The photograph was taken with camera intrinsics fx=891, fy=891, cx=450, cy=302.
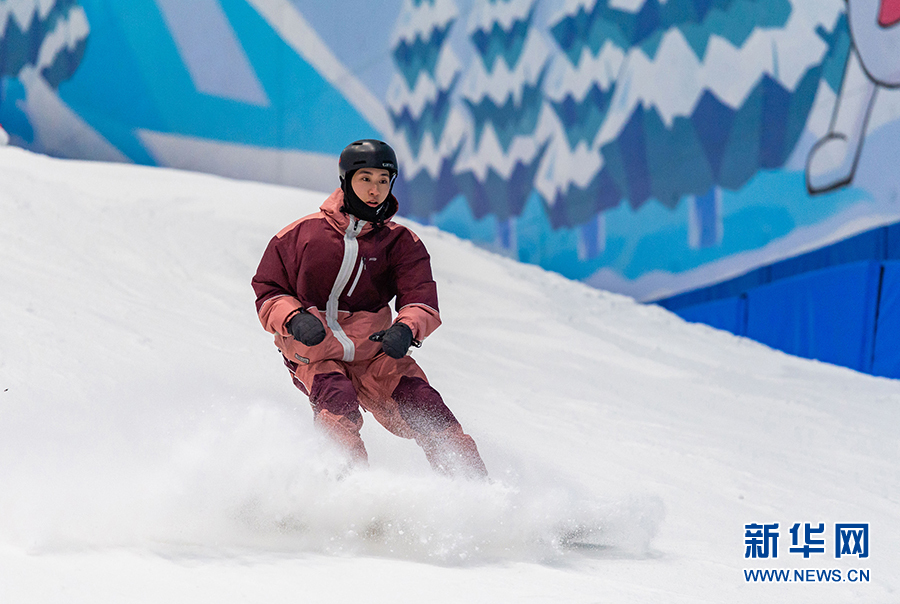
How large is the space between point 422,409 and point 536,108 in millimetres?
7594

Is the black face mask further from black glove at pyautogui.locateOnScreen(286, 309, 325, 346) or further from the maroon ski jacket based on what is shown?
black glove at pyautogui.locateOnScreen(286, 309, 325, 346)

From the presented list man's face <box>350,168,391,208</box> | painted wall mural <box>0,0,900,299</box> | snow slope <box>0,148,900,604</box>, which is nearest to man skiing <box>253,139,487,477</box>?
man's face <box>350,168,391,208</box>

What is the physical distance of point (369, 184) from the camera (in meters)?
2.71

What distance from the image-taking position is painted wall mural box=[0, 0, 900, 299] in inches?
281

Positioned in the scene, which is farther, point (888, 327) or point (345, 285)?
point (888, 327)

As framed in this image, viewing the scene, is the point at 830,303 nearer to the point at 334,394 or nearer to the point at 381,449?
the point at 381,449

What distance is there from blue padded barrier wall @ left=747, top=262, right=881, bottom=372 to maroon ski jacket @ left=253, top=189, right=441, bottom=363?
5.10 metres

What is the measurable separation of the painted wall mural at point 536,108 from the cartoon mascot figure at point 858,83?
15mm

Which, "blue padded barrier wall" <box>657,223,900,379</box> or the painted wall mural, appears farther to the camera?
the painted wall mural

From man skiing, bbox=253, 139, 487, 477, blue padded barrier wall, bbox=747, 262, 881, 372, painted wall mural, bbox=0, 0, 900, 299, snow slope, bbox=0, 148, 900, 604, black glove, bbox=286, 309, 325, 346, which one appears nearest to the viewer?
snow slope, bbox=0, 148, 900, 604

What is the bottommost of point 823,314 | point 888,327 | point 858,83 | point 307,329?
point 307,329

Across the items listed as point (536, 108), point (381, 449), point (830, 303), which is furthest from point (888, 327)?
point (381, 449)

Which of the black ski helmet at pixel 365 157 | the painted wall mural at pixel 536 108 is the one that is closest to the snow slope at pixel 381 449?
the black ski helmet at pixel 365 157

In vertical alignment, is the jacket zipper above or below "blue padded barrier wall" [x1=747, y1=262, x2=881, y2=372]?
below
